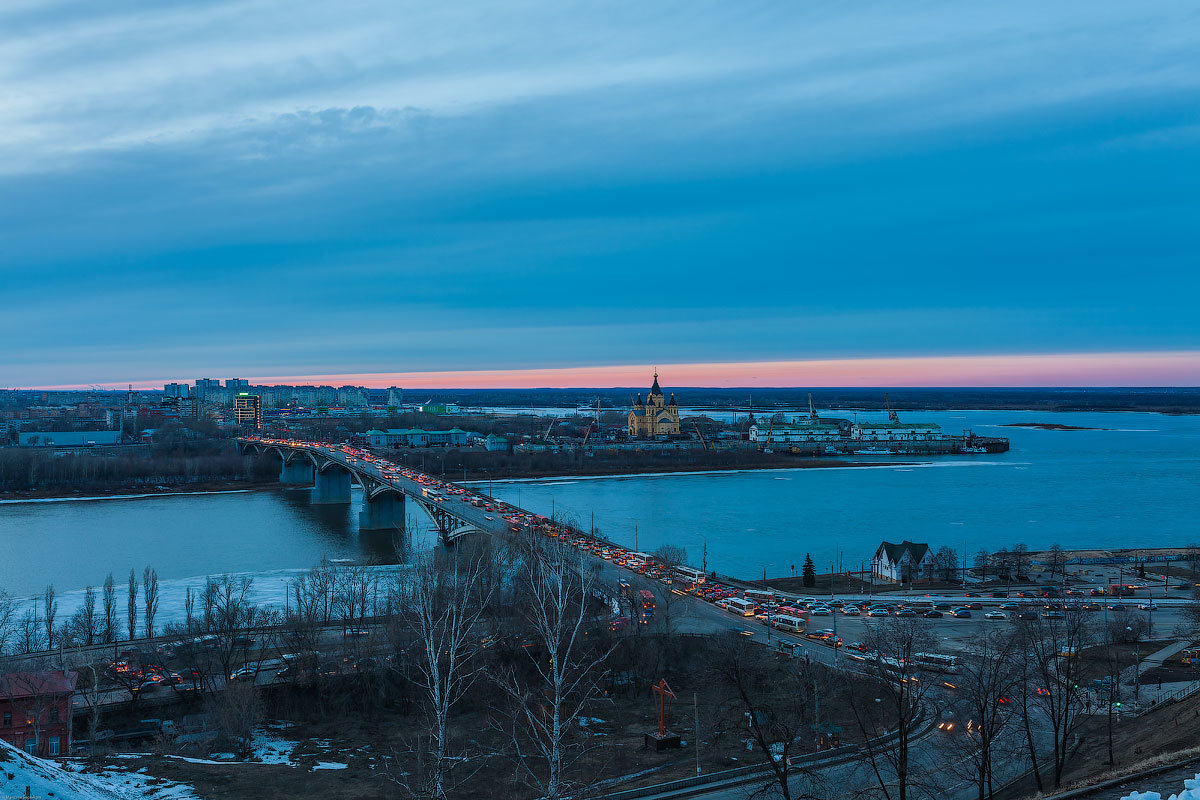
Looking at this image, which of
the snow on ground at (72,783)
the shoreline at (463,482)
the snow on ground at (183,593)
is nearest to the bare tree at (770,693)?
the snow on ground at (72,783)

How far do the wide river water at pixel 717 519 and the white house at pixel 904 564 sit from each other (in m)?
1.49

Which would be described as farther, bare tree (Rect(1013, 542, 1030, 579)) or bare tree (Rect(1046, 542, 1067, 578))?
bare tree (Rect(1046, 542, 1067, 578))

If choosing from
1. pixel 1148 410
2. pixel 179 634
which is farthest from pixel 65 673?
pixel 1148 410

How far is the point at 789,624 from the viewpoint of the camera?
13352mm

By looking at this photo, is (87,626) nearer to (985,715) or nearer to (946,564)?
(985,715)

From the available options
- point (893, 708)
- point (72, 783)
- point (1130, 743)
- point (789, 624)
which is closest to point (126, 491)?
point (789, 624)

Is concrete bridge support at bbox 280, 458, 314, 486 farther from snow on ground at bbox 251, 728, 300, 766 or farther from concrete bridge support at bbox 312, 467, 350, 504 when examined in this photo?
snow on ground at bbox 251, 728, 300, 766

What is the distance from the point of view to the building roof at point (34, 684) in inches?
355

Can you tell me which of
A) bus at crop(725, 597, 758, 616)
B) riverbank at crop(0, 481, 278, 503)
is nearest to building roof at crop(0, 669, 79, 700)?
bus at crop(725, 597, 758, 616)

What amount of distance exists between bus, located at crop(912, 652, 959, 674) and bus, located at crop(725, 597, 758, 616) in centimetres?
377

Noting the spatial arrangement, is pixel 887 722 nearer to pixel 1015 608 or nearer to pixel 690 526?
pixel 1015 608

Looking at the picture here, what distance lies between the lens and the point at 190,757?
891cm

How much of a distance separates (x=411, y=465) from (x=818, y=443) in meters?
28.7

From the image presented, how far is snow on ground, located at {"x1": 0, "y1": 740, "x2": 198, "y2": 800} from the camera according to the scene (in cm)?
546
